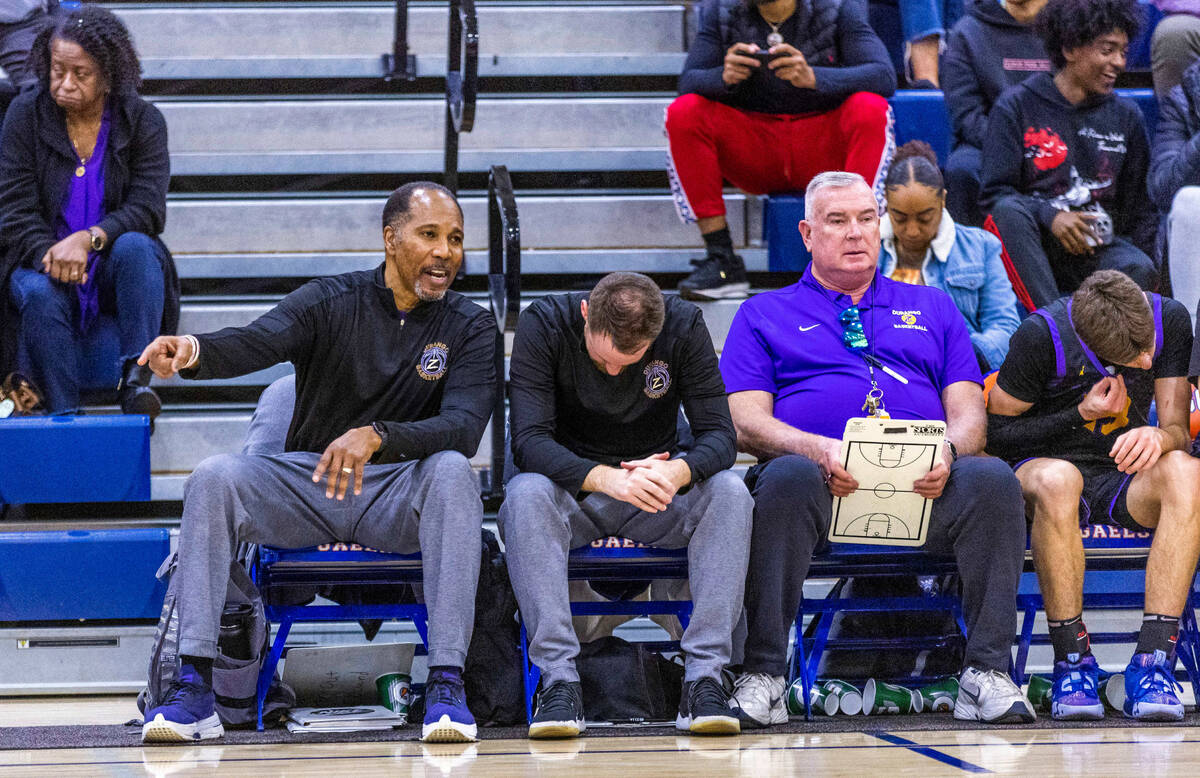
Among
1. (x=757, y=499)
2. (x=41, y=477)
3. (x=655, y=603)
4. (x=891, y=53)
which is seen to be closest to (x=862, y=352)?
(x=757, y=499)

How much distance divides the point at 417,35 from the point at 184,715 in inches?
126

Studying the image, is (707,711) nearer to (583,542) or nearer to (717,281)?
(583,542)

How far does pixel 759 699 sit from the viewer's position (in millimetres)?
2883

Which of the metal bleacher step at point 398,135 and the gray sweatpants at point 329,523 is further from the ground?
the metal bleacher step at point 398,135

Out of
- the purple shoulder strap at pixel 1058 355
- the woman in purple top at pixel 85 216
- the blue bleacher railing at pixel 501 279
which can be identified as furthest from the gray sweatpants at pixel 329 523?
the purple shoulder strap at pixel 1058 355

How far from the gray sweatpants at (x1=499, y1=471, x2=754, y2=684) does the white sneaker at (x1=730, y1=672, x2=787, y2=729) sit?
9 centimetres

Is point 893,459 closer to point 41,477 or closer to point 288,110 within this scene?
point 41,477

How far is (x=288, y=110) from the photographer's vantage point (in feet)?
15.8

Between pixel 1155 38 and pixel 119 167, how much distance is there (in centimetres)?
348

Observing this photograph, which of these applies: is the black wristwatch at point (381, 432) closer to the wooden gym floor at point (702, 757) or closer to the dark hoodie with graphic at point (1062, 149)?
the wooden gym floor at point (702, 757)

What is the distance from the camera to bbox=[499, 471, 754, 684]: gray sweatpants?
2832 millimetres

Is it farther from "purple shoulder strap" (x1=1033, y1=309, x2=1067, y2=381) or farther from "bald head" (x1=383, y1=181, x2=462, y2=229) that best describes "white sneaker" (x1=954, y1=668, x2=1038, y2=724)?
"bald head" (x1=383, y1=181, x2=462, y2=229)

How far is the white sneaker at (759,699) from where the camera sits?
9.42ft

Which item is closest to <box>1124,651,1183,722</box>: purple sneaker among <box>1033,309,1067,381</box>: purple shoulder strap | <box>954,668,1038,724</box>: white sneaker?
<box>954,668,1038,724</box>: white sneaker
